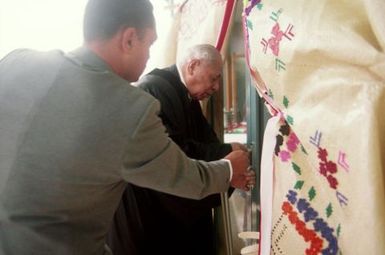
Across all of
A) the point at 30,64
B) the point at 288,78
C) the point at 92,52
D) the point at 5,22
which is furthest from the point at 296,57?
the point at 5,22

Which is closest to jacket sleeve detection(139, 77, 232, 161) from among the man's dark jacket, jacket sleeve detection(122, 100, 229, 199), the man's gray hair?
the man's dark jacket

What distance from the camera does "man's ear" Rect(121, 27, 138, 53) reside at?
826 mm

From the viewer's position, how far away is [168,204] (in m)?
1.26

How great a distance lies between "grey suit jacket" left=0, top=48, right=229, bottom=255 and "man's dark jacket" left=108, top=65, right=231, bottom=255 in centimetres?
43

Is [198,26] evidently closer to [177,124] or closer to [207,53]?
[207,53]

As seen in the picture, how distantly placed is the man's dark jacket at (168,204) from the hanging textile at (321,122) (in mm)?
521

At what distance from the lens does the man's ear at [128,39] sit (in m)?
0.83

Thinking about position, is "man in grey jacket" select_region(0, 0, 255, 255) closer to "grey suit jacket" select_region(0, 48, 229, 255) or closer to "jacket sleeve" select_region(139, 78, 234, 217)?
"grey suit jacket" select_region(0, 48, 229, 255)

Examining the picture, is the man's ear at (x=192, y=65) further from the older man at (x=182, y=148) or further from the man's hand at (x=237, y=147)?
the man's hand at (x=237, y=147)

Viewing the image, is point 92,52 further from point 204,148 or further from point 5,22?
point 5,22

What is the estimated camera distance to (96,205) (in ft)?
2.75

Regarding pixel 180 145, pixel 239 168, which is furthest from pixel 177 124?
pixel 239 168

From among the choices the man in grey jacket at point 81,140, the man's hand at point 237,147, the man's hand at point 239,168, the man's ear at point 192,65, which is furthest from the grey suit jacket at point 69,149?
the man's ear at point 192,65

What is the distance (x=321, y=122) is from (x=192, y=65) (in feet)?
2.61
